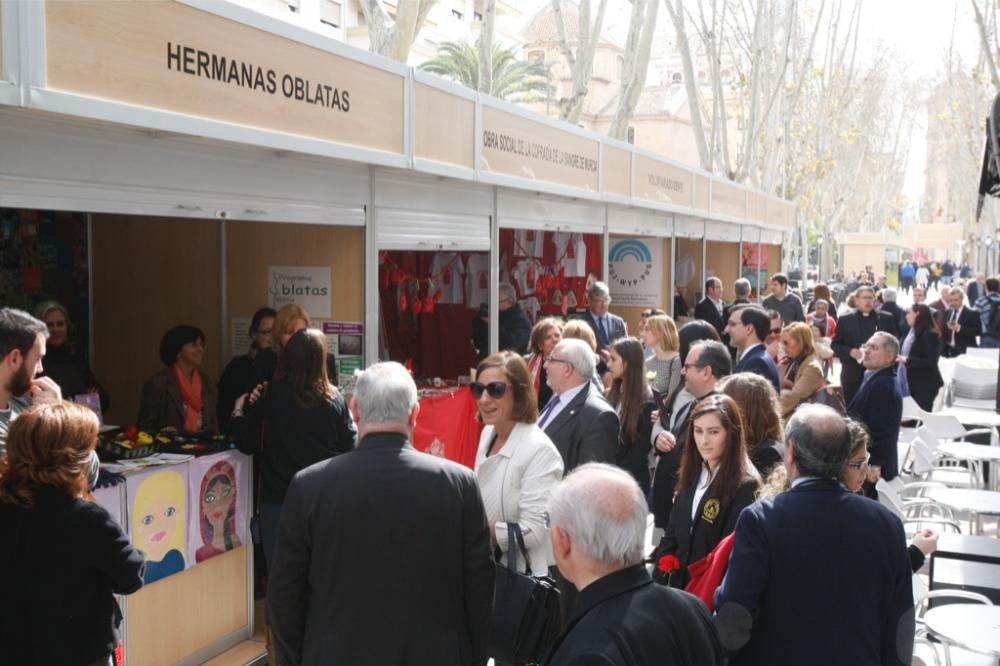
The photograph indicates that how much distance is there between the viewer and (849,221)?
62719 mm

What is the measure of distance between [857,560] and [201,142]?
10.7 feet

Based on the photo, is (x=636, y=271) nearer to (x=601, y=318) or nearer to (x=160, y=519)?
(x=601, y=318)

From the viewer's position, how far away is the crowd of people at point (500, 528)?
237 cm

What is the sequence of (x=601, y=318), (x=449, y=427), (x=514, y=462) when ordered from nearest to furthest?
(x=514, y=462)
(x=449, y=427)
(x=601, y=318)

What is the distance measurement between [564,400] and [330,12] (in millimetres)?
41584

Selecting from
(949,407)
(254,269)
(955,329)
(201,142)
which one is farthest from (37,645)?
(955,329)

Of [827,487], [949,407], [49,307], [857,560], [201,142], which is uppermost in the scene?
[201,142]

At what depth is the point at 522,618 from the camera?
362cm

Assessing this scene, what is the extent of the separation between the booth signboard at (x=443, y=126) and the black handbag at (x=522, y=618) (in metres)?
3.01

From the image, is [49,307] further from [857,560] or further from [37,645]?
[857,560]

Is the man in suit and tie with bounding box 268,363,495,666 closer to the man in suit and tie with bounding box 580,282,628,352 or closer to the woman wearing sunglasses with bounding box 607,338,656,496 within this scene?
the woman wearing sunglasses with bounding box 607,338,656,496

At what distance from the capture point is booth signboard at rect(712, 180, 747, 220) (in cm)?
1433

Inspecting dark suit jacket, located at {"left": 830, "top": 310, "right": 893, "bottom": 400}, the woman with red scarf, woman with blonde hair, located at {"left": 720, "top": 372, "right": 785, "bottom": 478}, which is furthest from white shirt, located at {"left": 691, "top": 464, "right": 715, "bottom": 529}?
dark suit jacket, located at {"left": 830, "top": 310, "right": 893, "bottom": 400}

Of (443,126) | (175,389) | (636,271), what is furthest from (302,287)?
(636,271)
